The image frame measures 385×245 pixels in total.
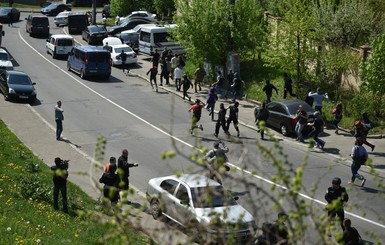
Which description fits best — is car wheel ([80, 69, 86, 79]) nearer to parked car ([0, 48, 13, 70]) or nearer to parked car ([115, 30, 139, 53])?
parked car ([0, 48, 13, 70])

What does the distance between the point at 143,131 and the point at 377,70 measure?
9.36 meters

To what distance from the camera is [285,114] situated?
28922mm

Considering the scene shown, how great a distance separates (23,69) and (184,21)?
34.5ft

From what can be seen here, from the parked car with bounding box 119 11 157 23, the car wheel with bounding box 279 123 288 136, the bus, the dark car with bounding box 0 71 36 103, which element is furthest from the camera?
the parked car with bounding box 119 11 157 23

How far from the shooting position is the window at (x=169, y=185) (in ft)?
59.7

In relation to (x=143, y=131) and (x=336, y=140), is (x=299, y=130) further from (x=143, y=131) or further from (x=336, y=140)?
(x=143, y=131)

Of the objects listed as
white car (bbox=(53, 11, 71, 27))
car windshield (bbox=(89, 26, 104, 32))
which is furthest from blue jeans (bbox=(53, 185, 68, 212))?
white car (bbox=(53, 11, 71, 27))

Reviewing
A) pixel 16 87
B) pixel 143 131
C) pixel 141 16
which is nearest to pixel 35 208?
pixel 143 131

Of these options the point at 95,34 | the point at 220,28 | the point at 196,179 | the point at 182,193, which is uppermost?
the point at 196,179

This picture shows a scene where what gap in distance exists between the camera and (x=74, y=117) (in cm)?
3150

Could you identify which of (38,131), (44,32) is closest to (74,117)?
(38,131)

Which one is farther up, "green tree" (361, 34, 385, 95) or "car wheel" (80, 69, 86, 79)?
"green tree" (361, 34, 385, 95)

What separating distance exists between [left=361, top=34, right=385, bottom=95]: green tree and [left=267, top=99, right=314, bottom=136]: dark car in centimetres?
259

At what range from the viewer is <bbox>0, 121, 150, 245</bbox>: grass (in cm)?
1523
